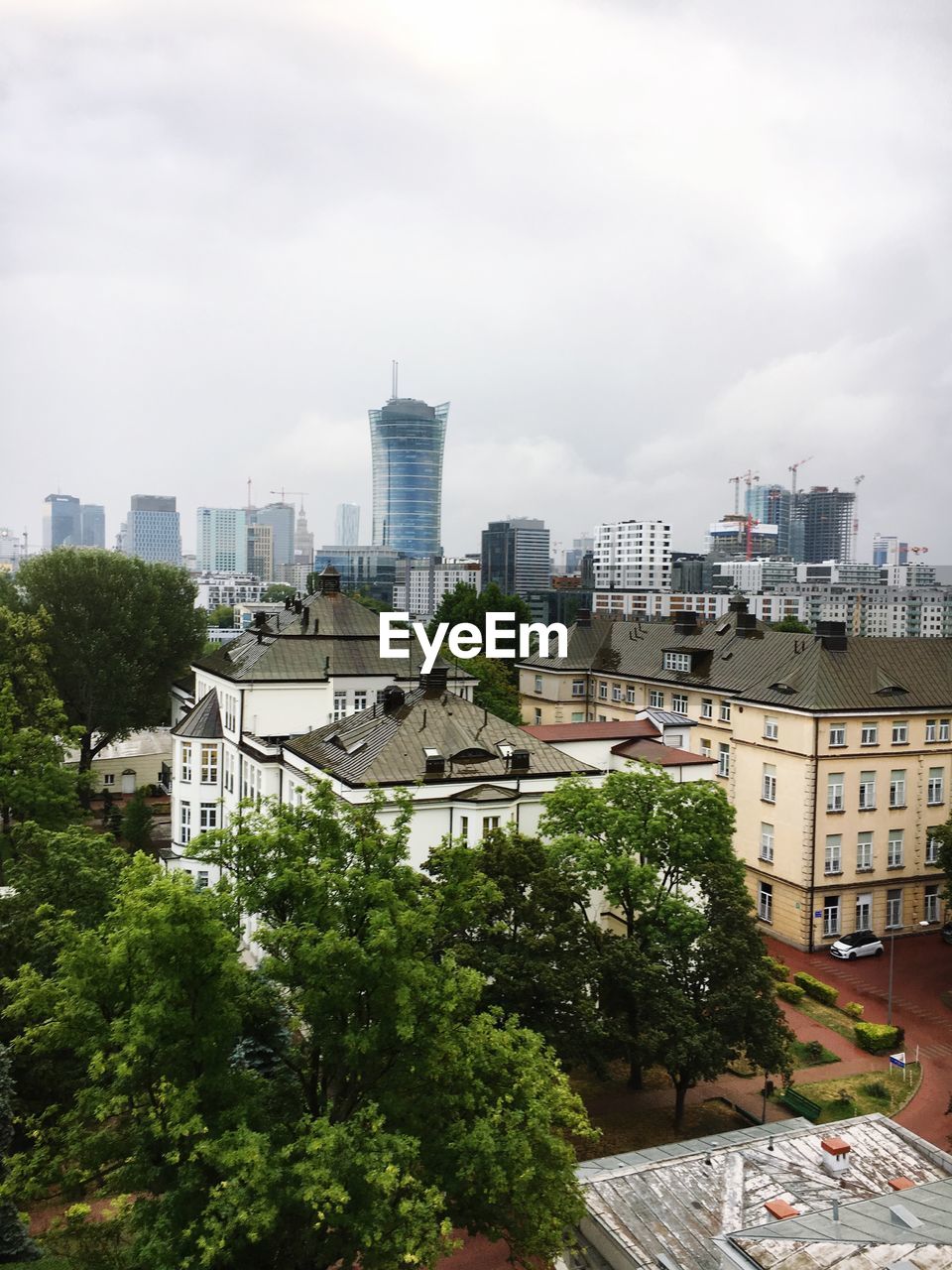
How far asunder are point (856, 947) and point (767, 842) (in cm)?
664

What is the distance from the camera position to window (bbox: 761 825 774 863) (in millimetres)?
50406

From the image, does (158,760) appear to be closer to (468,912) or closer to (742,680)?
(742,680)

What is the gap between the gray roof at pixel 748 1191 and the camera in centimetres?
1827

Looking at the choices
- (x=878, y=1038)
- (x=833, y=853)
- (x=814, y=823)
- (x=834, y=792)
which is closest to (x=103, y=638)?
(x=814, y=823)

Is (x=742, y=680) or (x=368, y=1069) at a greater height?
(x=742, y=680)

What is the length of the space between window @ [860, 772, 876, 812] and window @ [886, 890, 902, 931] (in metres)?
4.61

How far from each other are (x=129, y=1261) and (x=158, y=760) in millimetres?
69293

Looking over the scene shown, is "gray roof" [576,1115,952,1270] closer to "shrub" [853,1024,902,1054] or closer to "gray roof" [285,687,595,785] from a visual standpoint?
"shrub" [853,1024,902,1054]

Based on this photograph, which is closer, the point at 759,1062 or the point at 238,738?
the point at 759,1062

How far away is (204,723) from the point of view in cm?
5172

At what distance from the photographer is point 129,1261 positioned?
15352 millimetres

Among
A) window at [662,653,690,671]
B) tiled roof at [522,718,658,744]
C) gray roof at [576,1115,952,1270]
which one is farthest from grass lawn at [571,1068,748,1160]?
window at [662,653,690,671]

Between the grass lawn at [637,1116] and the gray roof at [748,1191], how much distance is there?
401cm

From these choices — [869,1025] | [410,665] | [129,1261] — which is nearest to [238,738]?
[410,665]
